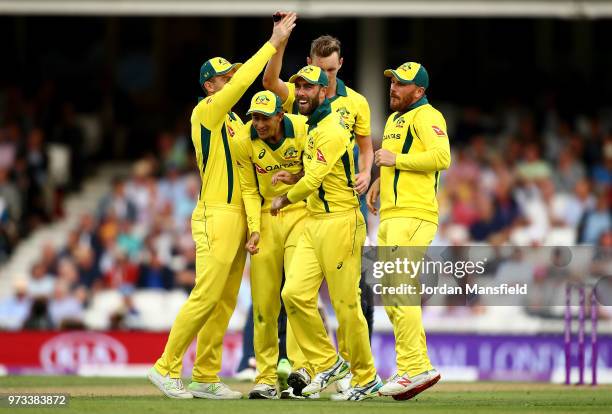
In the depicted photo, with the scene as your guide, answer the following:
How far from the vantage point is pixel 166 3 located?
24125 millimetres

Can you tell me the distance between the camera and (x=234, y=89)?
38.7ft

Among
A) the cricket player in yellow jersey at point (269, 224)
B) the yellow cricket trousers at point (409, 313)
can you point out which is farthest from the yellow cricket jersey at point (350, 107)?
the yellow cricket trousers at point (409, 313)

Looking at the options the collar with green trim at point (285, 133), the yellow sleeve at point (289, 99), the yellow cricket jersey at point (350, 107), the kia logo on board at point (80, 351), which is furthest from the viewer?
the kia logo on board at point (80, 351)

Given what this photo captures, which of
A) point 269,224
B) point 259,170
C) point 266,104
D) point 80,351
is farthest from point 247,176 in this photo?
point 80,351

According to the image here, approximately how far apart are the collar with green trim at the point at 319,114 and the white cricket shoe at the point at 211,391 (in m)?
2.35

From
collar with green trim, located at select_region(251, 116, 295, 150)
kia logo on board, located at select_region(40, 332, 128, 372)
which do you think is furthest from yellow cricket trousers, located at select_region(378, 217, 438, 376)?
kia logo on board, located at select_region(40, 332, 128, 372)

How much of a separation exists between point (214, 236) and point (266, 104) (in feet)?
4.02

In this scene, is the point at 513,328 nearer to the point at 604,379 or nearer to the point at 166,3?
the point at 604,379

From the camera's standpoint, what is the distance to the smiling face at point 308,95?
1178 cm

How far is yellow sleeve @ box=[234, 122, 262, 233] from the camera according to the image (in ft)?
39.6

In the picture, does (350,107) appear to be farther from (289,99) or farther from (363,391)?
(363,391)

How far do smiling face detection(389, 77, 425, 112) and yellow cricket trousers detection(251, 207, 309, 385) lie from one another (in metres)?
1.21

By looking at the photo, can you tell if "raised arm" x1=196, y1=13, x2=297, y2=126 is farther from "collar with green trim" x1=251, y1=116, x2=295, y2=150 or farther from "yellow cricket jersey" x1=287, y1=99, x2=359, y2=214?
"yellow cricket jersey" x1=287, y1=99, x2=359, y2=214

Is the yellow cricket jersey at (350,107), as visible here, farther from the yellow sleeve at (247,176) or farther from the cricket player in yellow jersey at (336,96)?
the yellow sleeve at (247,176)
